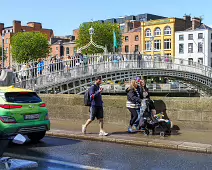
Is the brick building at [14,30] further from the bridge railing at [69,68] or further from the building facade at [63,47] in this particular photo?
the bridge railing at [69,68]

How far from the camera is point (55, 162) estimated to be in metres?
7.57

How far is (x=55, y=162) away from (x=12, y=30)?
10189 centimetres

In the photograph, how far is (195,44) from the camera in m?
68.9

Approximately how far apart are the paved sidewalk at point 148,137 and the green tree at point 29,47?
65.9 m

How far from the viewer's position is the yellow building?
2844 inches

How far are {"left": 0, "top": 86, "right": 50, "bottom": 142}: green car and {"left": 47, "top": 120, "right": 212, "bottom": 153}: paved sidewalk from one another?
1548 mm

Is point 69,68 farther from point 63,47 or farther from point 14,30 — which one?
point 14,30

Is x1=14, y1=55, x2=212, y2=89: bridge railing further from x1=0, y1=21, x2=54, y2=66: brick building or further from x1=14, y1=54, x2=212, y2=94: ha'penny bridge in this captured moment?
x1=0, y1=21, x2=54, y2=66: brick building

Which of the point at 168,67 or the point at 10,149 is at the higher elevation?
the point at 168,67


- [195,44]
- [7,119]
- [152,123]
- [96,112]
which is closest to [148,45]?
[195,44]

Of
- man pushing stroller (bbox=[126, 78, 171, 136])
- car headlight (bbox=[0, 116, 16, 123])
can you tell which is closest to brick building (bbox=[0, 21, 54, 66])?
man pushing stroller (bbox=[126, 78, 171, 136])

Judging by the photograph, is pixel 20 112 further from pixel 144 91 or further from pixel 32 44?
pixel 32 44

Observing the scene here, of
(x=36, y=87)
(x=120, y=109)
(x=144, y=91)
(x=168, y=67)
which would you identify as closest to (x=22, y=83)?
(x=36, y=87)

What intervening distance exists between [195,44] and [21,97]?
2475 inches
